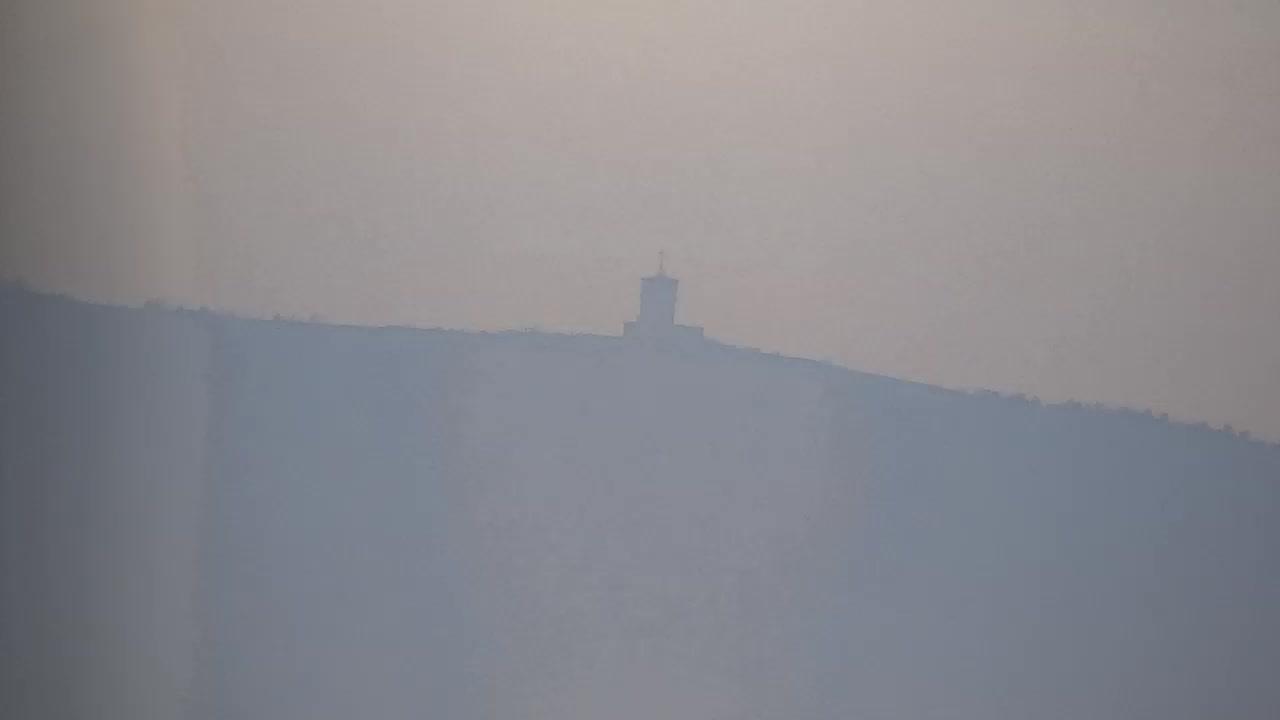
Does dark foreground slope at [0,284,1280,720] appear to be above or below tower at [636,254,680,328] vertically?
below

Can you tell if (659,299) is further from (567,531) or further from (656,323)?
(567,531)

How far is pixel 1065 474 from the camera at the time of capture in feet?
3.32

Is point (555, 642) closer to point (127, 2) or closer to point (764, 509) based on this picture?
point (764, 509)

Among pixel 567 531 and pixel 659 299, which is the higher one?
pixel 659 299

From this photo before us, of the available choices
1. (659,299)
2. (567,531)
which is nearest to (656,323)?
(659,299)

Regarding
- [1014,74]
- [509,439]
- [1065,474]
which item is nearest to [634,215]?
[509,439]

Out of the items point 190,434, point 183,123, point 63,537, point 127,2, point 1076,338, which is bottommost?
point 63,537

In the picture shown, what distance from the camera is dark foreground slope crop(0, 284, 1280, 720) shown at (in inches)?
38.6

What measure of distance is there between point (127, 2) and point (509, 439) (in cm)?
52

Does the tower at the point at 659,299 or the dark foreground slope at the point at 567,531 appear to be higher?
the tower at the point at 659,299

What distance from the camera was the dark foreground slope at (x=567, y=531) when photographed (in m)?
0.98

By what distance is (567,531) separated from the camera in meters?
1.00

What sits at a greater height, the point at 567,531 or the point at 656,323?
the point at 656,323

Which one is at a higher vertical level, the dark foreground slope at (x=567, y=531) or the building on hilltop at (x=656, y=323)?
the building on hilltop at (x=656, y=323)
